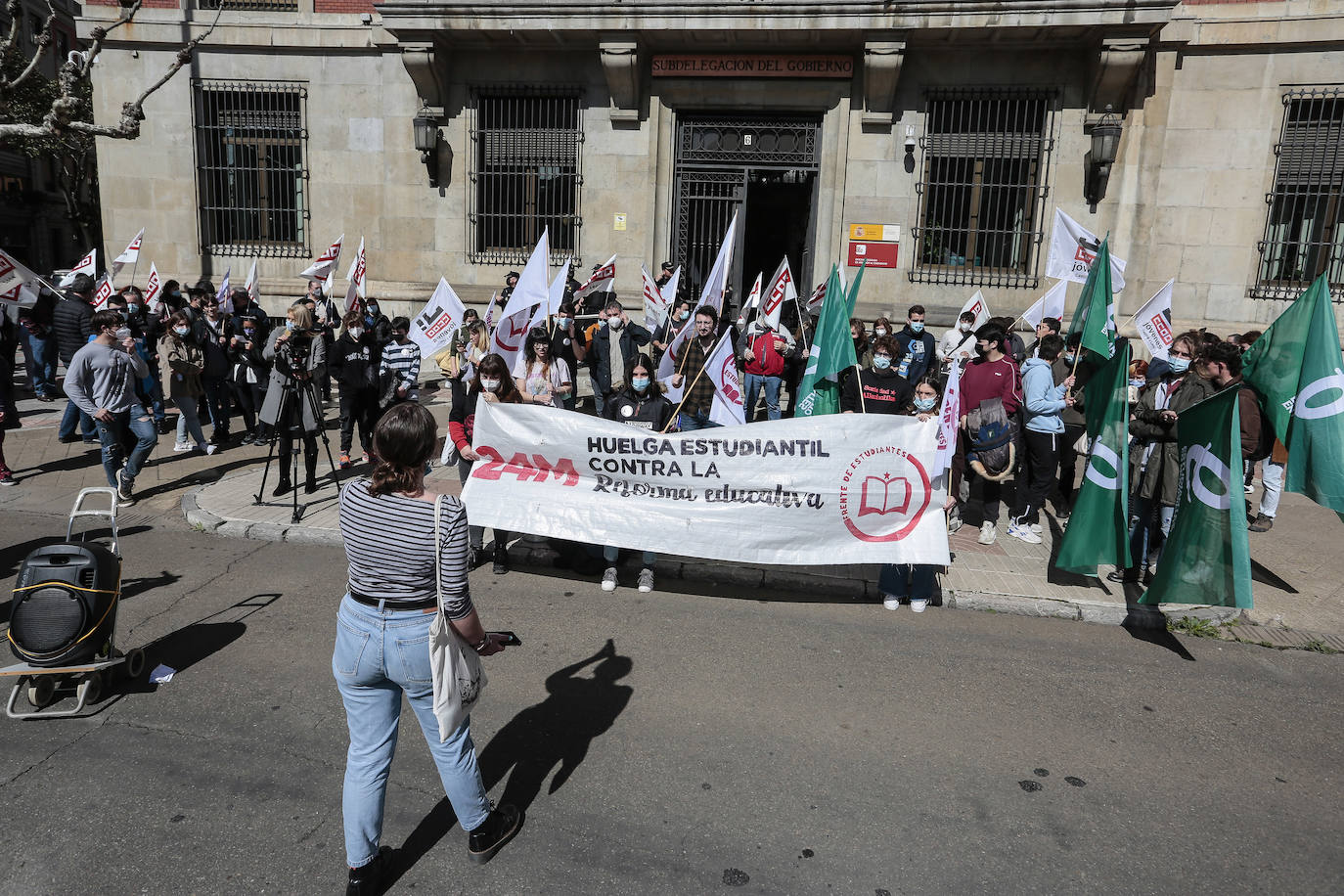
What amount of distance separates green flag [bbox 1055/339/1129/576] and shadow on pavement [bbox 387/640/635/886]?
136 inches

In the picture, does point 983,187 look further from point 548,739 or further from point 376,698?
point 376,698

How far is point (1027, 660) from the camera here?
5555 mm

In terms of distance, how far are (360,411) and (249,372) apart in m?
1.96

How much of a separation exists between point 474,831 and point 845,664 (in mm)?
2721

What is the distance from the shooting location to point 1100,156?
1334cm

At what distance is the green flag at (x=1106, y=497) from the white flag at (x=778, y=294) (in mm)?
4397

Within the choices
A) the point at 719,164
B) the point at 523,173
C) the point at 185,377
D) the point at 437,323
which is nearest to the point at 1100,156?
the point at 719,164

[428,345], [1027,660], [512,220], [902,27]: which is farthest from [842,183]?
[1027,660]

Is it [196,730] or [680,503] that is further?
→ [680,503]

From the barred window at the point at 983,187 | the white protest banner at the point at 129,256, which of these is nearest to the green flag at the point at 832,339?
the barred window at the point at 983,187

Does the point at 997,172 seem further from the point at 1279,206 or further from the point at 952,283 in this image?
the point at 1279,206

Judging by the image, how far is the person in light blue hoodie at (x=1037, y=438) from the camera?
7742 millimetres

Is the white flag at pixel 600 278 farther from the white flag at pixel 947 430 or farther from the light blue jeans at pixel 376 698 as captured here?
the light blue jeans at pixel 376 698

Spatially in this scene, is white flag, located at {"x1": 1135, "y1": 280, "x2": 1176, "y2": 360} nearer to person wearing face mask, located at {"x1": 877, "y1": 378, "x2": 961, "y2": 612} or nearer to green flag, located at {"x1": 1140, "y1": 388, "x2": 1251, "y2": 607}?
green flag, located at {"x1": 1140, "y1": 388, "x2": 1251, "y2": 607}
